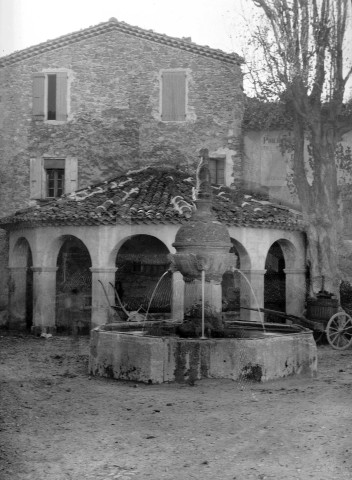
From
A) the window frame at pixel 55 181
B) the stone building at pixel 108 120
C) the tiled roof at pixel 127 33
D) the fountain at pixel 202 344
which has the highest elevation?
the tiled roof at pixel 127 33

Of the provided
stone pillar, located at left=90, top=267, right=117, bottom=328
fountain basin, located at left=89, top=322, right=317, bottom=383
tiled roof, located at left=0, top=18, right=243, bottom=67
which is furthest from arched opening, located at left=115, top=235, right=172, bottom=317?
fountain basin, located at left=89, top=322, right=317, bottom=383

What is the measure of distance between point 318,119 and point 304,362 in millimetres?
9017

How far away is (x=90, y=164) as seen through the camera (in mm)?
19438

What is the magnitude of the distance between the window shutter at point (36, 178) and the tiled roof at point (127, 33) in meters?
2.95

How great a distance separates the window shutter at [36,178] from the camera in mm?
19406

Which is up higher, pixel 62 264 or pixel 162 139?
pixel 162 139

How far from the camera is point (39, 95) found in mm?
19672

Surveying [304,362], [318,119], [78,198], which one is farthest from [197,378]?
[318,119]

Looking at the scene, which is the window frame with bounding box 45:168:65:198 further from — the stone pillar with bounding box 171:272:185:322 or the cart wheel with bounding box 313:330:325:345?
the cart wheel with bounding box 313:330:325:345

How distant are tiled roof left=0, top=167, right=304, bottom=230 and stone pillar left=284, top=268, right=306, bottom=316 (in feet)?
3.73

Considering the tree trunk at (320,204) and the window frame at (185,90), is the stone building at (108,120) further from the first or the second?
the tree trunk at (320,204)

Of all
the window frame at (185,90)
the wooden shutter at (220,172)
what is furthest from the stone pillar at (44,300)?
the window frame at (185,90)

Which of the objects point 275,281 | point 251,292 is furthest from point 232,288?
point 251,292

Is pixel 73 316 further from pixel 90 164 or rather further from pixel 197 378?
pixel 197 378
